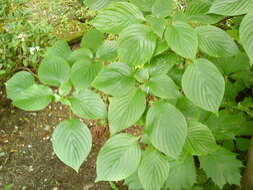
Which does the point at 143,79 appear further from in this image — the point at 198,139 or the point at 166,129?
the point at 198,139

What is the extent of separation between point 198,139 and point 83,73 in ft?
1.17

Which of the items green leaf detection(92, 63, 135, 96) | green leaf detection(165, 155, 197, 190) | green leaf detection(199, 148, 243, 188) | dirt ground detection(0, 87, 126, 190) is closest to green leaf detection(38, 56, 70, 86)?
green leaf detection(92, 63, 135, 96)

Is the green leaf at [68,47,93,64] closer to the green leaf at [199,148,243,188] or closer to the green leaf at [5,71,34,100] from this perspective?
the green leaf at [5,71,34,100]

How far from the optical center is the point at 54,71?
0.76 metres

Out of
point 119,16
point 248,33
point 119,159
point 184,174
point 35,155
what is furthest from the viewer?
point 35,155

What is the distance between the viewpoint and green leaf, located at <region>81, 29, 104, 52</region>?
2.70ft

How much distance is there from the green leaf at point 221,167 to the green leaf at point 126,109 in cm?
84

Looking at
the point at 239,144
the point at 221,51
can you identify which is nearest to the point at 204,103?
the point at 221,51

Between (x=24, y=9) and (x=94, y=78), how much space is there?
110 inches

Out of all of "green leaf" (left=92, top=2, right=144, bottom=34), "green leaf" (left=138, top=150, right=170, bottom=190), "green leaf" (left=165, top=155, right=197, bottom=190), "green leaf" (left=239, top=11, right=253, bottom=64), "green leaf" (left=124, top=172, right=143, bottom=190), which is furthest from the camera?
"green leaf" (left=124, top=172, right=143, bottom=190)

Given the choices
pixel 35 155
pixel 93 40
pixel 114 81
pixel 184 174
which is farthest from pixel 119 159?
pixel 35 155

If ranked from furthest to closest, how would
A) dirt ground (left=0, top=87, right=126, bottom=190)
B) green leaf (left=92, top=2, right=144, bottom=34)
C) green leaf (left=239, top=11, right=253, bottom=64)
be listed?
dirt ground (left=0, top=87, right=126, bottom=190) → green leaf (left=92, top=2, right=144, bottom=34) → green leaf (left=239, top=11, right=253, bottom=64)

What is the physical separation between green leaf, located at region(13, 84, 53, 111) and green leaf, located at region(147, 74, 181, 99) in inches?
9.9

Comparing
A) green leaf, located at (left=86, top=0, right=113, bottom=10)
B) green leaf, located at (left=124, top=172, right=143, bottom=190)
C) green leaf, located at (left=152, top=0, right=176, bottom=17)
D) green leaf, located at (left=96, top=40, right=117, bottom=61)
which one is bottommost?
green leaf, located at (left=124, top=172, right=143, bottom=190)
